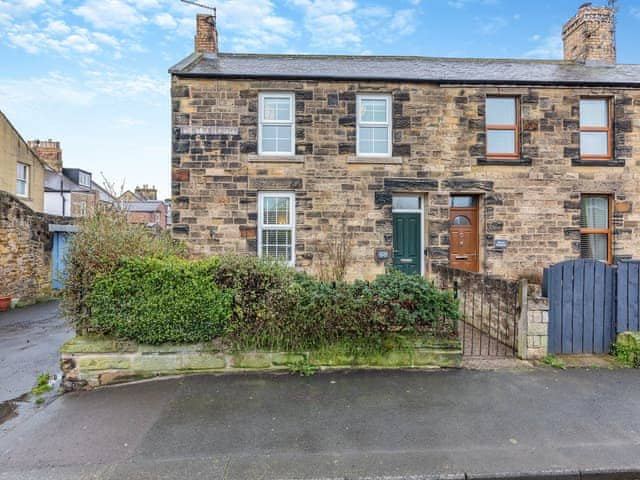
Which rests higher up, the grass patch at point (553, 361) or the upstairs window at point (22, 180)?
the upstairs window at point (22, 180)

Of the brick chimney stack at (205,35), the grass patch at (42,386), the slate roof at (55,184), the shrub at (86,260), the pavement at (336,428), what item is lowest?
A: the grass patch at (42,386)

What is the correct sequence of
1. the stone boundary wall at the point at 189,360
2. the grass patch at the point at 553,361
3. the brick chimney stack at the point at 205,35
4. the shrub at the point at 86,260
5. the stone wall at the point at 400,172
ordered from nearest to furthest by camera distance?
the stone boundary wall at the point at 189,360 < the shrub at the point at 86,260 < the grass patch at the point at 553,361 < the stone wall at the point at 400,172 < the brick chimney stack at the point at 205,35

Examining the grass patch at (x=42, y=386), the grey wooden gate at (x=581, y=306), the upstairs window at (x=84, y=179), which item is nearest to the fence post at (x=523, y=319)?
the grey wooden gate at (x=581, y=306)

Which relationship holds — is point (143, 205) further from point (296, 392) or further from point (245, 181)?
point (296, 392)

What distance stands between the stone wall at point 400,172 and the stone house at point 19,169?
1220 cm

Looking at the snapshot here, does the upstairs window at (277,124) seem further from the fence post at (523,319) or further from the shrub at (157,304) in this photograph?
the fence post at (523,319)

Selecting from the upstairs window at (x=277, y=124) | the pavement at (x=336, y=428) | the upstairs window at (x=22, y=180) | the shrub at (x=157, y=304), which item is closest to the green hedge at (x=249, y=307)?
the shrub at (x=157, y=304)

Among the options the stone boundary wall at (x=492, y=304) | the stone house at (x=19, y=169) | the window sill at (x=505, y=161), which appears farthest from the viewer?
the stone house at (x=19, y=169)

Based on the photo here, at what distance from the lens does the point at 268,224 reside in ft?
32.5

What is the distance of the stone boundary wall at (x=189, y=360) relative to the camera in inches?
179

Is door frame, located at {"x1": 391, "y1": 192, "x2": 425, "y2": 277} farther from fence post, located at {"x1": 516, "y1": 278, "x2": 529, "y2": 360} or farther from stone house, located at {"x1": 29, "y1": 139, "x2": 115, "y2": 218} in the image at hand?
stone house, located at {"x1": 29, "y1": 139, "x2": 115, "y2": 218}

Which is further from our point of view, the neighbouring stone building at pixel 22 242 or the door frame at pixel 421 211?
the neighbouring stone building at pixel 22 242

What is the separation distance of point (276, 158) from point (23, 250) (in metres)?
9.55

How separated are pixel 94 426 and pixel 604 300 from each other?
6.96 metres
